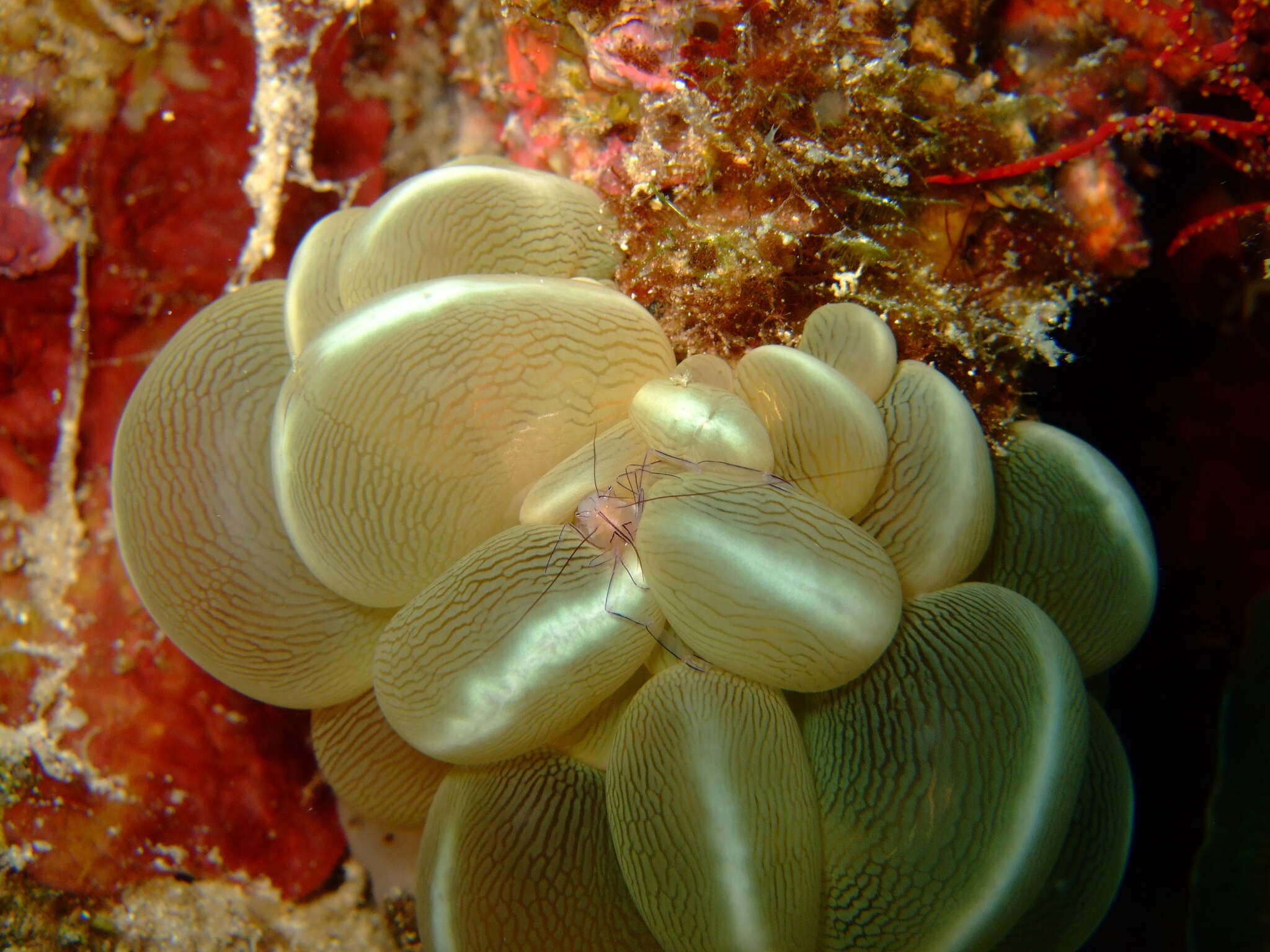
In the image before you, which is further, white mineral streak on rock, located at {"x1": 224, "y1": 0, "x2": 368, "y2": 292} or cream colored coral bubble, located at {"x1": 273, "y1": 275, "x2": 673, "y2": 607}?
white mineral streak on rock, located at {"x1": 224, "y1": 0, "x2": 368, "y2": 292}

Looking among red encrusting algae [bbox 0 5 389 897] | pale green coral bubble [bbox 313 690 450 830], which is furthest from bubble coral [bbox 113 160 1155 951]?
red encrusting algae [bbox 0 5 389 897]

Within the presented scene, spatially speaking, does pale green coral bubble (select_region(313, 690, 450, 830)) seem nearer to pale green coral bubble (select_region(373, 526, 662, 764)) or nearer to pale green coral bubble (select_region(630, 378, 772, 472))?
pale green coral bubble (select_region(373, 526, 662, 764))

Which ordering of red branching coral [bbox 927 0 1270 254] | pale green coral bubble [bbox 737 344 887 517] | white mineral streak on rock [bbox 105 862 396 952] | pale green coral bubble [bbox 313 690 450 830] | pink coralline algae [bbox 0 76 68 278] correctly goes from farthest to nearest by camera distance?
white mineral streak on rock [bbox 105 862 396 952] < pink coralline algae [bbox 0 76 68 278] < pale green coral bubble [bbox 313 690 450 830] < red branching coral [bbox 927 0 1270 254] < pale green coral bubble [bbox 737 344 887 517]

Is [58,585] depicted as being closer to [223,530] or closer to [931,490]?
[223,530]

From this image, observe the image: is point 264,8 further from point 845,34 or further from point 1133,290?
point 1133,290

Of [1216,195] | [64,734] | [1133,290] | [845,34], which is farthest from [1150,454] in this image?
[64,734]

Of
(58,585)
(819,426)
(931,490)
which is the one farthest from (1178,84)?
(58,585)
